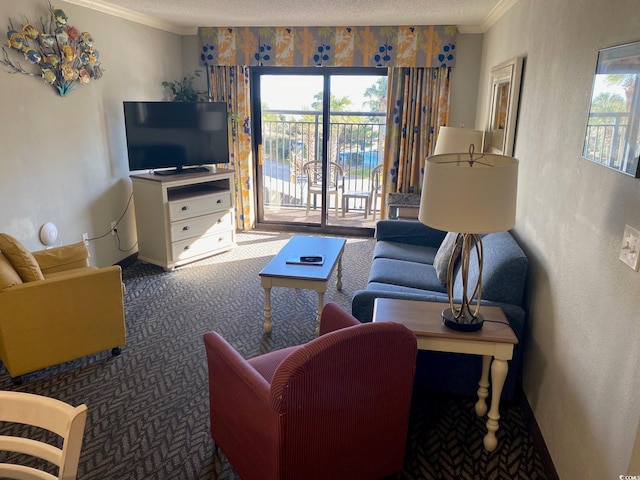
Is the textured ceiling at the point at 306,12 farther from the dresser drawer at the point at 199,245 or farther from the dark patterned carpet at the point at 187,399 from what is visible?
the dark patterned carpet at the point at 187,399

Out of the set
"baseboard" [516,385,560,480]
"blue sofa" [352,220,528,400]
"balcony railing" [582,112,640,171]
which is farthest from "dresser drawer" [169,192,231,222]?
"balcony railing" [582,112,640,171]

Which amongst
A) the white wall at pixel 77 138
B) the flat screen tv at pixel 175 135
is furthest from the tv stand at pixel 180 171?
the white wall at pixel 77 138

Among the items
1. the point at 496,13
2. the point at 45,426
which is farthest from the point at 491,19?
the point at 45,426

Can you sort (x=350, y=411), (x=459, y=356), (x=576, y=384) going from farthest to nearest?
(x=459, y=356), (x=576, y=384), (x=350, y=411)

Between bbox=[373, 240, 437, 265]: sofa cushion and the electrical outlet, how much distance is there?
6.75ft

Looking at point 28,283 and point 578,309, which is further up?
point 578,309

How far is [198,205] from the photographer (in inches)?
182

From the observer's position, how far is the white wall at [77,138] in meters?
3.27

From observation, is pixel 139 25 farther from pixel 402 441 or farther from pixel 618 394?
pixel 618 394

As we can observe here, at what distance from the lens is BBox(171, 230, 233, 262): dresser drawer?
178 inches

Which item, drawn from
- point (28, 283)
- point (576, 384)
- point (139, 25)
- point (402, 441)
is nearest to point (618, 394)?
point (576, 384)

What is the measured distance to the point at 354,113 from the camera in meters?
5.55

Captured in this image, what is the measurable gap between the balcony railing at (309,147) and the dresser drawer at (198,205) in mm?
1190

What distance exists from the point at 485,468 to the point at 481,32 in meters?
4.28
